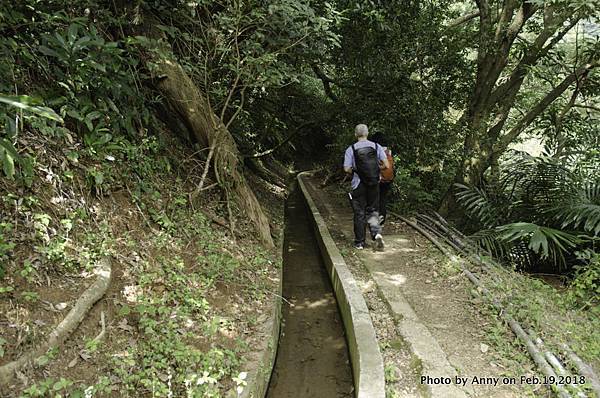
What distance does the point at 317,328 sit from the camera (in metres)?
5.62

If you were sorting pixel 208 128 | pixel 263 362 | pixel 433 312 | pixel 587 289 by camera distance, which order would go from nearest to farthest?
pixel 263 362 < pixel 433 312 < pixel 587 289 < pixel 208 128

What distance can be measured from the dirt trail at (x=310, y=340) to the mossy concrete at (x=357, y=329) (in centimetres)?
17

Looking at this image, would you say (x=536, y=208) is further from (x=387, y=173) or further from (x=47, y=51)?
(x=47, y=51)

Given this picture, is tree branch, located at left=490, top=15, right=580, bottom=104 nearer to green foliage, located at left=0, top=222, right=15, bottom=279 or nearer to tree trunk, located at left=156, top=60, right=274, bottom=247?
tree trunk, located at left=156, top=60, right=274, bottom=247

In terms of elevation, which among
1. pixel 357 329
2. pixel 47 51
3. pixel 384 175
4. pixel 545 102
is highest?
pixel 545 102

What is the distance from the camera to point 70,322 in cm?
323

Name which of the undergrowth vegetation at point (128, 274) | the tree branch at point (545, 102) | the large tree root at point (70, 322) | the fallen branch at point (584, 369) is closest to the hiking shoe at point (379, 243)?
the undergrowth vegetation at point (128, 274)

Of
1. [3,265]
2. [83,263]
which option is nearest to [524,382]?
[83,263]

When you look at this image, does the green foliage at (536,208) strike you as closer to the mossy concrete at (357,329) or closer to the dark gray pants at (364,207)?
the dark gray pants at (364,207)

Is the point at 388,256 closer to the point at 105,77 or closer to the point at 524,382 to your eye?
the point at 524,382

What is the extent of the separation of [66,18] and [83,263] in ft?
8.64

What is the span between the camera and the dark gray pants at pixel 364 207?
6.95 m

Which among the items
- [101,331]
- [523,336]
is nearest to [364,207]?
[523,336]

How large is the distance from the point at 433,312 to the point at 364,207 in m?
2.50
